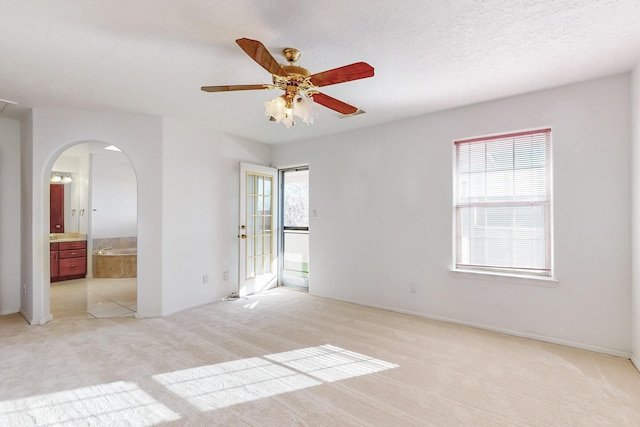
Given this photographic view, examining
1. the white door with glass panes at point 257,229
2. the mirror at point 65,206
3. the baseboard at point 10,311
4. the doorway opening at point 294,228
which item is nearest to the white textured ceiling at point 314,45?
the white door with glass panes at point 257,229

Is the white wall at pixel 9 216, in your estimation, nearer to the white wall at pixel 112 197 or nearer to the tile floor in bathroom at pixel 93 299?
the tile floor in bathroom at pixel 93 299

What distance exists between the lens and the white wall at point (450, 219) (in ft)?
9.82

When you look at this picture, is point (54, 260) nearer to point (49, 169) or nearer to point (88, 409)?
point (49, 169)

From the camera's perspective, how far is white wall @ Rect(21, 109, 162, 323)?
3.81 m

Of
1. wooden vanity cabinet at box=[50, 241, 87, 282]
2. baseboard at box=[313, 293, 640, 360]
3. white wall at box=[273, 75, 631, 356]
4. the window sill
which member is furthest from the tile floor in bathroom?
the window sill

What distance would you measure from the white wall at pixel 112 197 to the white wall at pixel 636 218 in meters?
7.54

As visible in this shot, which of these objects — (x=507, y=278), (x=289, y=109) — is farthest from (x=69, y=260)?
(x=507, y=278)

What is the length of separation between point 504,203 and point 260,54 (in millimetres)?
3096

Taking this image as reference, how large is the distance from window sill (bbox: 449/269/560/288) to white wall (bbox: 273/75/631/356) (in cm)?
2

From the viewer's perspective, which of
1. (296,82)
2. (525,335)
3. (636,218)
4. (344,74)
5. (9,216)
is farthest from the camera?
(9,216)

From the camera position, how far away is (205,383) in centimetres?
246

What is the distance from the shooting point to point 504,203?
361 centimetres

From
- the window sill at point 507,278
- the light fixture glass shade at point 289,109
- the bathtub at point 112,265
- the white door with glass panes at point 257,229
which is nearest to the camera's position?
the light fixture glass shade at point 289,109

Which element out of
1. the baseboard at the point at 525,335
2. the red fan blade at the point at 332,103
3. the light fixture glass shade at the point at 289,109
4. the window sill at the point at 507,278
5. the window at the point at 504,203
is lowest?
the baseboard at the point at 525,335
